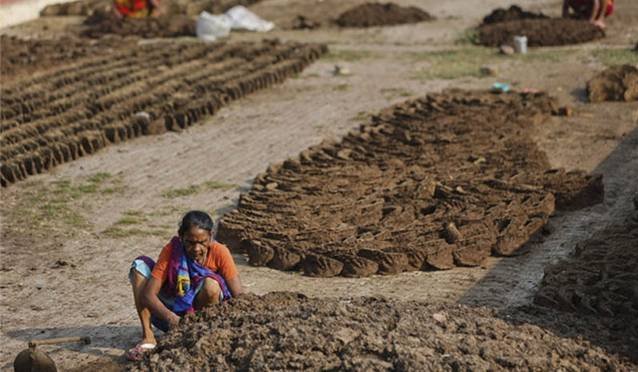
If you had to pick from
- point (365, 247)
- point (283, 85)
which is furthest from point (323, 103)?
point (365, 247)

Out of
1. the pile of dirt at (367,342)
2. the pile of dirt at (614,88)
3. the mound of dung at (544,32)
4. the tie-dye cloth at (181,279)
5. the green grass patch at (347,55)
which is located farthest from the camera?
the mound of dung at (544,32)

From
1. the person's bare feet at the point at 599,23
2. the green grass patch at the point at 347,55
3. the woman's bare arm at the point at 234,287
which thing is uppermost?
the woman's bare arm at the point at 234,287

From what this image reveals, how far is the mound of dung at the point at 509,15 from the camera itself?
2231 cm

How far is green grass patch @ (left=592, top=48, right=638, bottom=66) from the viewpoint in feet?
59.0

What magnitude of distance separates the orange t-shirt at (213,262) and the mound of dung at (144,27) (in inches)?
598

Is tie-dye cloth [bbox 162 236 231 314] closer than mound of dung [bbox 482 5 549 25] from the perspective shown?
Yes

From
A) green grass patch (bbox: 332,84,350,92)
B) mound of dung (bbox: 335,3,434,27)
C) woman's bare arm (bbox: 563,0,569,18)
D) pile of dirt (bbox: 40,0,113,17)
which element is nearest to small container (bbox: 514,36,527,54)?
woman's bare arm (bbox: 563,0,569,18)

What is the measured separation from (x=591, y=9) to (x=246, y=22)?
6.61 m

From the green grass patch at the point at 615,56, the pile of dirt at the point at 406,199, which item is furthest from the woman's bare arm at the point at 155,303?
the green grass patch at the point at 615,56

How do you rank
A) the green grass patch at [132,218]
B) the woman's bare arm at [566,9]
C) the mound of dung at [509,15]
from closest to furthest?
1. the green grass patch at [132,218]
2. the woman's bare arm at [566,9]
3. the mound of dung at [509,15]

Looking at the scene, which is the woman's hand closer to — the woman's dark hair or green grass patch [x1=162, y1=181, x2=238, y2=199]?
the woman's dark hair

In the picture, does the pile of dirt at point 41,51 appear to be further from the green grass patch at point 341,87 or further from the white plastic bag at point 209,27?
the green grass patch at point 341,87

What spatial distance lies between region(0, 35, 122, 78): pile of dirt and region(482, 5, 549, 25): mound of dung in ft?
22.7

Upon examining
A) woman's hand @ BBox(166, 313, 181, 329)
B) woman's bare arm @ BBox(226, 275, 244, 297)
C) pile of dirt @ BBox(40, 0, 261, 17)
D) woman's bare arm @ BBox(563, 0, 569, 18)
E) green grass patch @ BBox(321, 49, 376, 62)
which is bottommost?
green grass patch @ BBox(321, 49, 376, 62)
